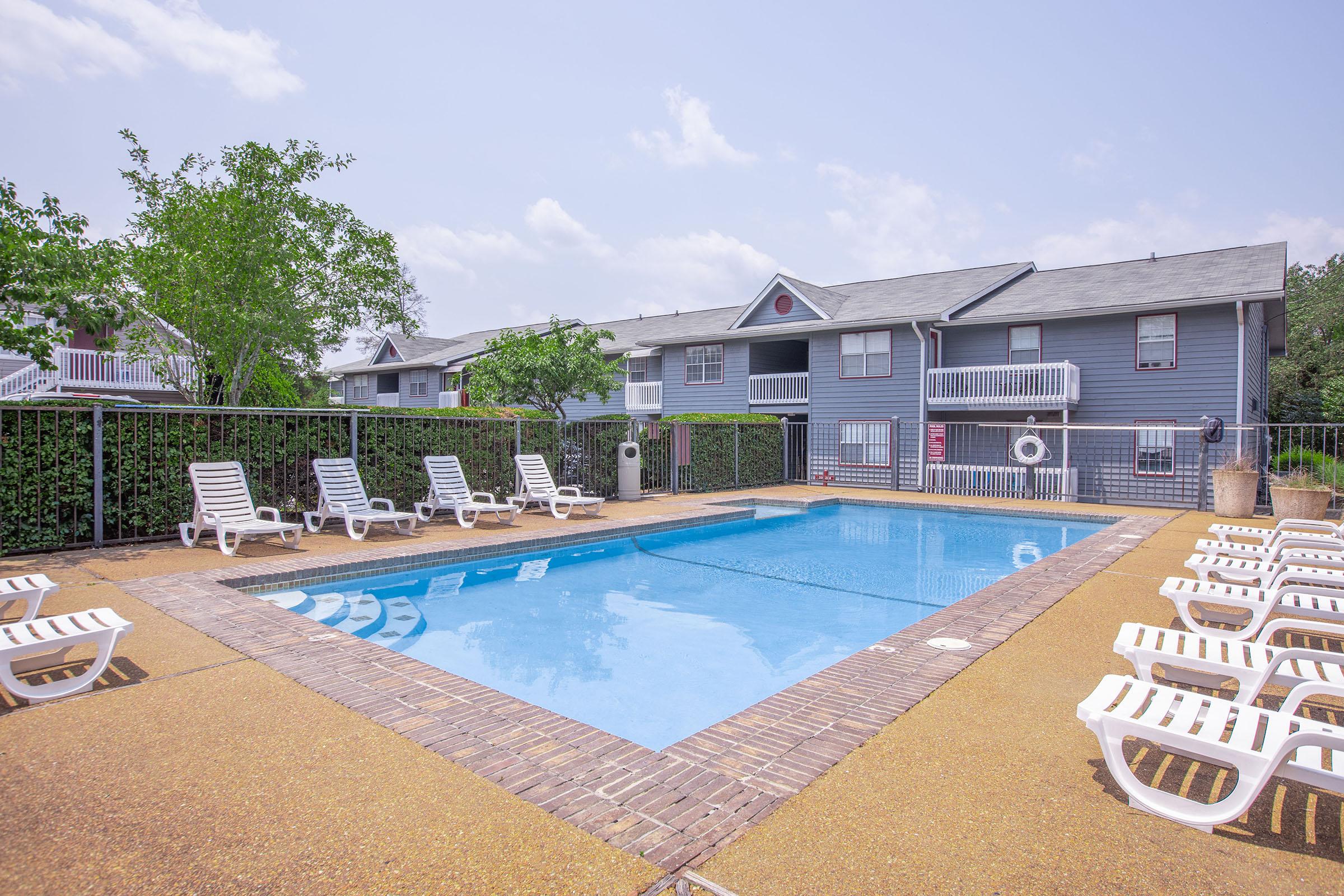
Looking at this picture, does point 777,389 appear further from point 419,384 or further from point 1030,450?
point 419,384

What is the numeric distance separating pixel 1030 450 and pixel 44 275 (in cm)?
1795

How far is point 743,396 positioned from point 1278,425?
547 inches

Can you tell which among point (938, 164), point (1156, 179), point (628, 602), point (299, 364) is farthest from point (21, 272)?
point (1156, 179)

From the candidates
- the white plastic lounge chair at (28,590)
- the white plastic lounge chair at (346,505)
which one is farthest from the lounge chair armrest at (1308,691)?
the white plastic lounge chair at (346,505)

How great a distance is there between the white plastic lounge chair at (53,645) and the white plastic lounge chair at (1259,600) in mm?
6309

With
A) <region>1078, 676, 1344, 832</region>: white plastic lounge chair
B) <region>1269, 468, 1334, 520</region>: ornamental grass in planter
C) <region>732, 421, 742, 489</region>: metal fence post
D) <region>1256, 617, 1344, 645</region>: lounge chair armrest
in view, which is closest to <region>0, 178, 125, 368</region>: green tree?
<region>1078, 676, 1344, 832</region>: white plastic lounge chair

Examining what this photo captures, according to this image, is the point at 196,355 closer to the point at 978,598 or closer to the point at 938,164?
the point at 978,598

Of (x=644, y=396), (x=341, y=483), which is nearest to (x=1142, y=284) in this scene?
(x=644, y=396)

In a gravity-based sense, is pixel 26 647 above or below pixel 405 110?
below

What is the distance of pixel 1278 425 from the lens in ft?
42.8

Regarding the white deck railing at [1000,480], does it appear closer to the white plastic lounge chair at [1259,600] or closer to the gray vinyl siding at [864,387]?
the gray vinyl siding at [864,387]

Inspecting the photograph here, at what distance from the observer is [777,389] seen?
2333 centimetres

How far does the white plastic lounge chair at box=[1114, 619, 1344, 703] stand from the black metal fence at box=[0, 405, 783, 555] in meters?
Result: 10.00

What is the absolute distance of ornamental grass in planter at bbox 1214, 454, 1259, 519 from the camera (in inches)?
511
